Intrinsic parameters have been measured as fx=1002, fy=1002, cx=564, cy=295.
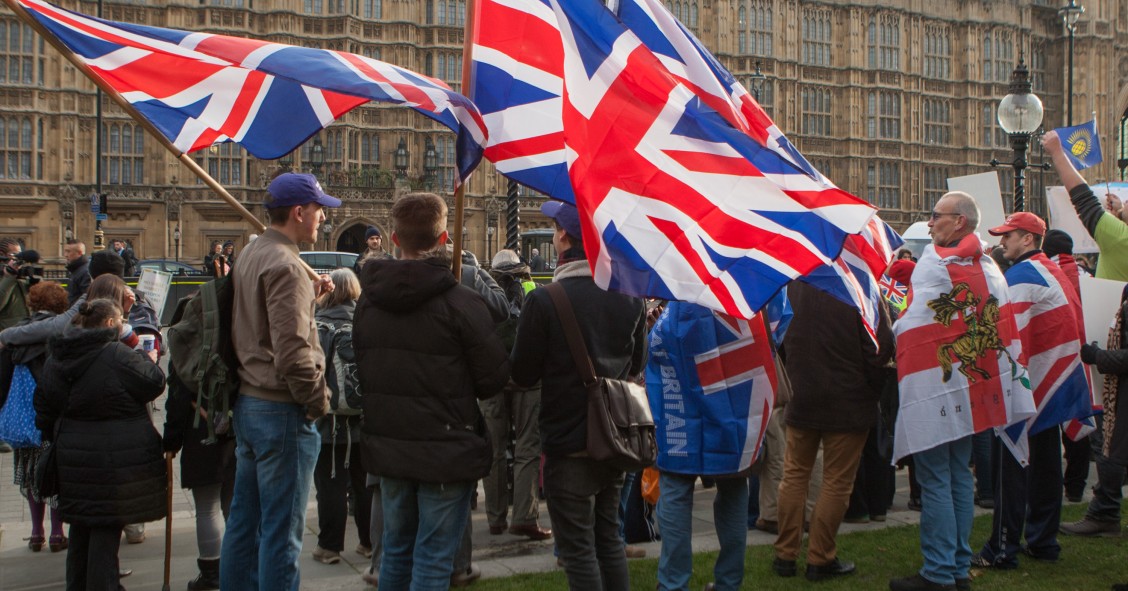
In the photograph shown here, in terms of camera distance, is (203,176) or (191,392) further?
(191,392)

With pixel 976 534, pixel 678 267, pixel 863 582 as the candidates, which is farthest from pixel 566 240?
pixel 976 534

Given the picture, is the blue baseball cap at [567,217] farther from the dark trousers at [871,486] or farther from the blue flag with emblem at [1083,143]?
the blue flag with emblem at [1083,143]

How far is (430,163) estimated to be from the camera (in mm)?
33312

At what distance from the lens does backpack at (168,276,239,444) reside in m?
4.20

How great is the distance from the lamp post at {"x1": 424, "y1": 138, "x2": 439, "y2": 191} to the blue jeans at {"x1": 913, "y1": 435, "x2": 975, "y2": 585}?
29.1m

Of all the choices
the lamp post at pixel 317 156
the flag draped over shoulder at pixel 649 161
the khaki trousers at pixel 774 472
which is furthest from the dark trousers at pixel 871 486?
the lamp post at pixel 317 156

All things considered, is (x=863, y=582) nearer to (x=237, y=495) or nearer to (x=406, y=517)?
(x=406, y=517)

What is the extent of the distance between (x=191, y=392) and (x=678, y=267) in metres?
2.34

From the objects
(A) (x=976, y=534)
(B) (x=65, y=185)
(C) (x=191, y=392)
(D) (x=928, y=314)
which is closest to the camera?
(C) (x=191, y=392)

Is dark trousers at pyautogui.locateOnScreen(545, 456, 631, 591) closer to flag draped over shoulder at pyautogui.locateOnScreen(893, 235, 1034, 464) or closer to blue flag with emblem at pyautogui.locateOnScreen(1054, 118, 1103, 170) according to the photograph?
flag draped over shoulder at pyautogui.locateOnScreen(893, 235, 1034, 464)

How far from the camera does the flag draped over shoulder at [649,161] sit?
3.68 metres

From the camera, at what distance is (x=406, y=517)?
3871 millimetres

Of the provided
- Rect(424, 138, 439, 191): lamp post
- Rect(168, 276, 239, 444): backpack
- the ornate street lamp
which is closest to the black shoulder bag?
Rect(168, 276, 239, 444): backpack

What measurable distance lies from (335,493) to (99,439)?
4.81 ft
